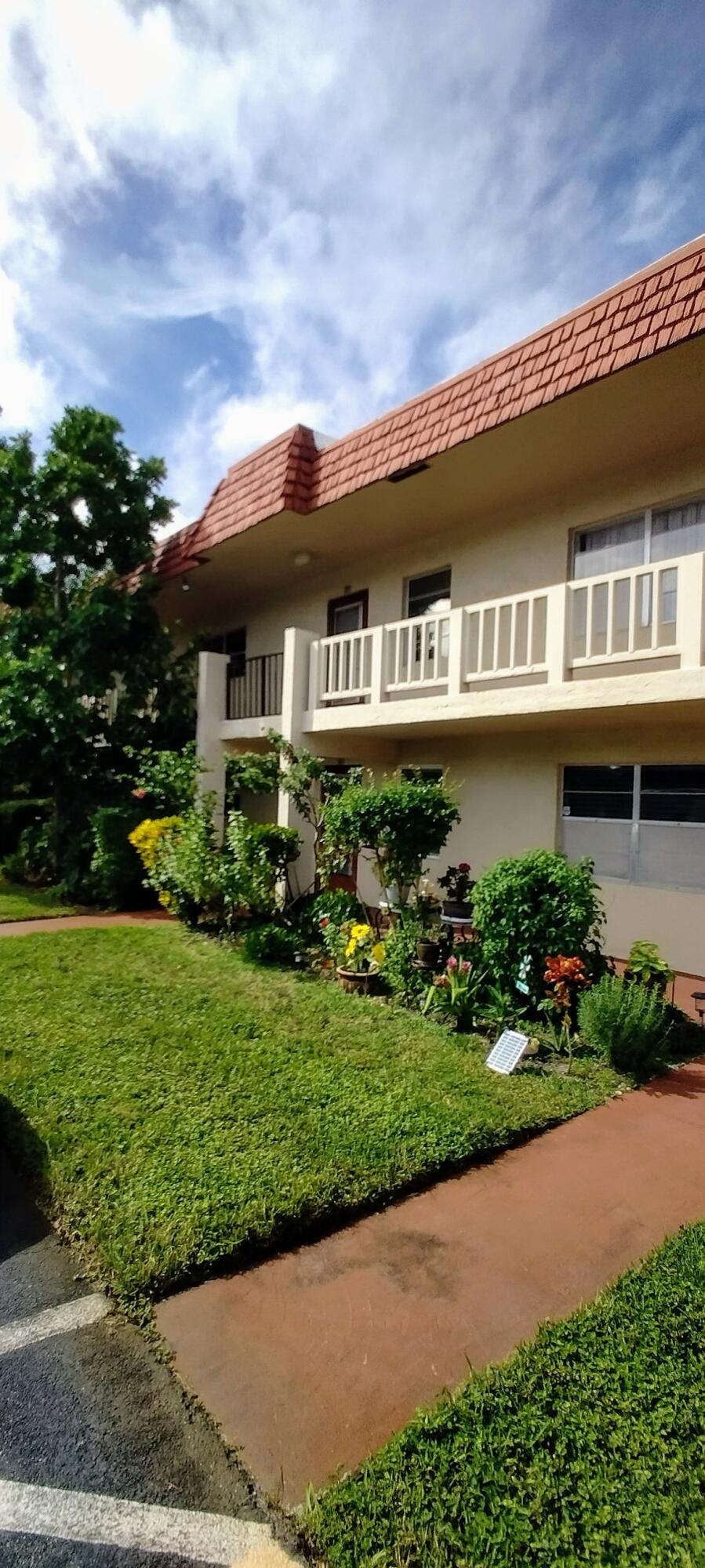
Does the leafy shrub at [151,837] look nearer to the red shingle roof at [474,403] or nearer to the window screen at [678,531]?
the red shingle roof at [474,403]

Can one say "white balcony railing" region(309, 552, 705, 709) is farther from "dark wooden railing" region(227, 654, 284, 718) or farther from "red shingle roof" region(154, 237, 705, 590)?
"dark wooden railing" region(227, 654, 284, 718)

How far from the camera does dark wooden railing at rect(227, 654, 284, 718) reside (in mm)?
11775

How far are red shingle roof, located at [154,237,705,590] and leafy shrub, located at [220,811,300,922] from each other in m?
4.17

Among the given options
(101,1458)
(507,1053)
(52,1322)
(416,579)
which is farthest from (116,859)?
(101,1458)

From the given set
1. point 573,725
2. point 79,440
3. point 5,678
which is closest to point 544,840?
point 573,725

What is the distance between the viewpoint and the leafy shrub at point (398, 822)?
697cm

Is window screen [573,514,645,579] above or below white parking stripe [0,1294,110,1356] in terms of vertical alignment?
above

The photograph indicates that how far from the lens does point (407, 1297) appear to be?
2.84 meters

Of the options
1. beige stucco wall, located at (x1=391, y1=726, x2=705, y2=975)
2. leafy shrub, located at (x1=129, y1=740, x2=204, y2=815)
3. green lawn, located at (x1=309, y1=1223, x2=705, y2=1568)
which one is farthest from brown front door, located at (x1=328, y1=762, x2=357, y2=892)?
green lawn, located at (x1=309, y1=1223, x2=705, y2=1568)

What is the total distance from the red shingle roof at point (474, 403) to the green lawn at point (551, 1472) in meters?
6.61

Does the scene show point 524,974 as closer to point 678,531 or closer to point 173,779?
point 678,531

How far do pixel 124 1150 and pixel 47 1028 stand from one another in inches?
85.8

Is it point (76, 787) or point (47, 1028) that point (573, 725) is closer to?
point (47, 1028)

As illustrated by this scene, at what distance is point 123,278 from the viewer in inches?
345
